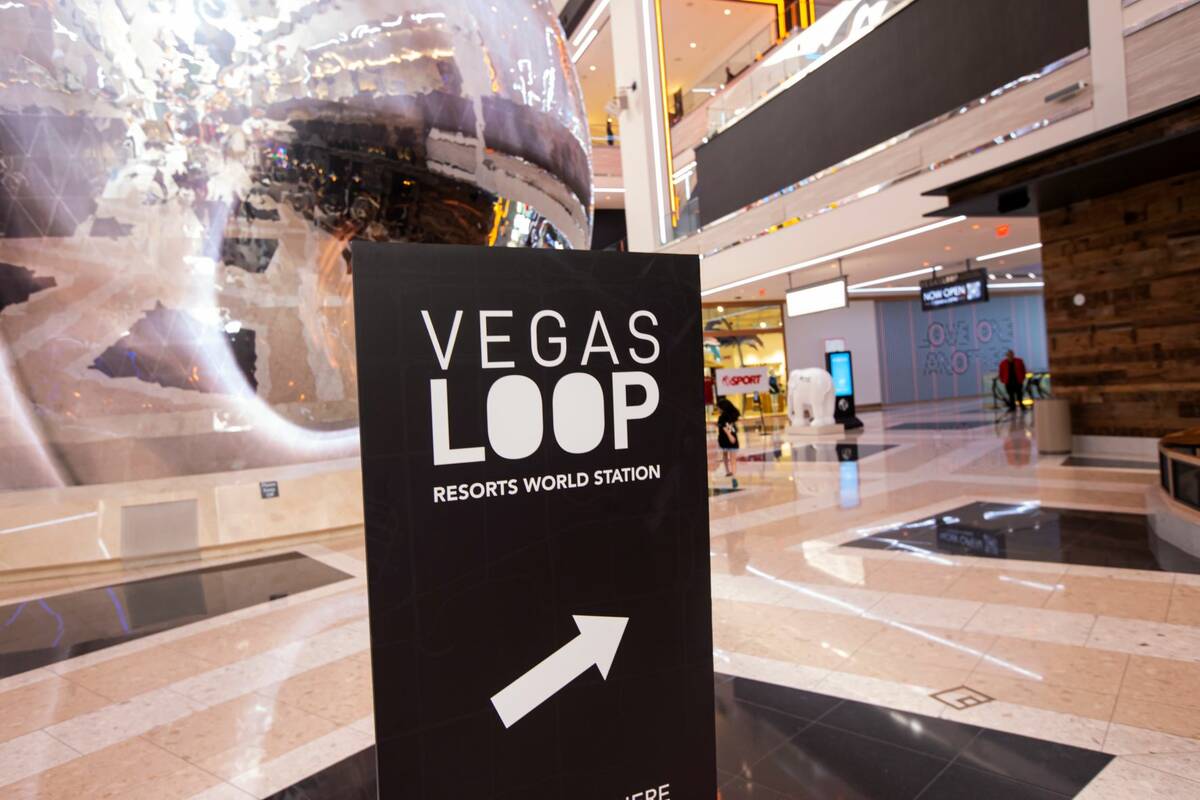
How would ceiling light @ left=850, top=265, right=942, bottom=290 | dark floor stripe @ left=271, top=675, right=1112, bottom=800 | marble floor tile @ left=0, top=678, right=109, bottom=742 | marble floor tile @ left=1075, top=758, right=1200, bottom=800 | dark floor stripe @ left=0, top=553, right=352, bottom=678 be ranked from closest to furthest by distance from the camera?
1. marble floor tile @ left=1075, top=758, right=1200, bottom=800
2. dark floor stripe @ left=271, top=675, right=1112, bottom=800
3. marble floor tile @ left=0, top=678, right=109, bottom=742
4. dark floor stripe @ left=0, top=553, right=352, bottom=678
5. ceiling light @ left=850, top=265, right=942, bottom=290

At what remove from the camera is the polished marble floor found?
2.62 meters

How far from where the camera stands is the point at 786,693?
3262 millimetres

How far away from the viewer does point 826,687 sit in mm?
3295

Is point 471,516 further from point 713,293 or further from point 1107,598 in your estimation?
point 713,293

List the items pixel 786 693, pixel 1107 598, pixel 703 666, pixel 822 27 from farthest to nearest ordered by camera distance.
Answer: pixel 822 27, pixel 1107 598, pixel 786 693, pixel 703 666

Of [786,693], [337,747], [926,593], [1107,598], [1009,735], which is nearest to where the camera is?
[1009,735]

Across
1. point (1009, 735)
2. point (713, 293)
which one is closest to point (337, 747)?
point (1009, 735)

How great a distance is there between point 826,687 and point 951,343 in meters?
26.7

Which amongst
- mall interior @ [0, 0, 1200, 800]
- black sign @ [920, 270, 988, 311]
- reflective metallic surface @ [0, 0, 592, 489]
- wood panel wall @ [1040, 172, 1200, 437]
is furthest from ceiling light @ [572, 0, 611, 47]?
wood panel wall @ [1040, 172, 1200, 437]

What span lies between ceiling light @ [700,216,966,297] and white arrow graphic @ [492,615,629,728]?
11.9m

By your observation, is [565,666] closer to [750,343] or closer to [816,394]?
[816,394]

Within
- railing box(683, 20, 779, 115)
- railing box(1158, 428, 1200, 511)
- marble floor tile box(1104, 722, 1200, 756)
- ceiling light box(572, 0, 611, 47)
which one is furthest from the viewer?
ceiling light box(572, 0, 611, 47)

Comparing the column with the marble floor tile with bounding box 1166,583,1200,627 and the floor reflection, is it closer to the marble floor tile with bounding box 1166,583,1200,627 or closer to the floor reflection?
the floor reflection

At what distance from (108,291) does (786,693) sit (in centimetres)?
716
